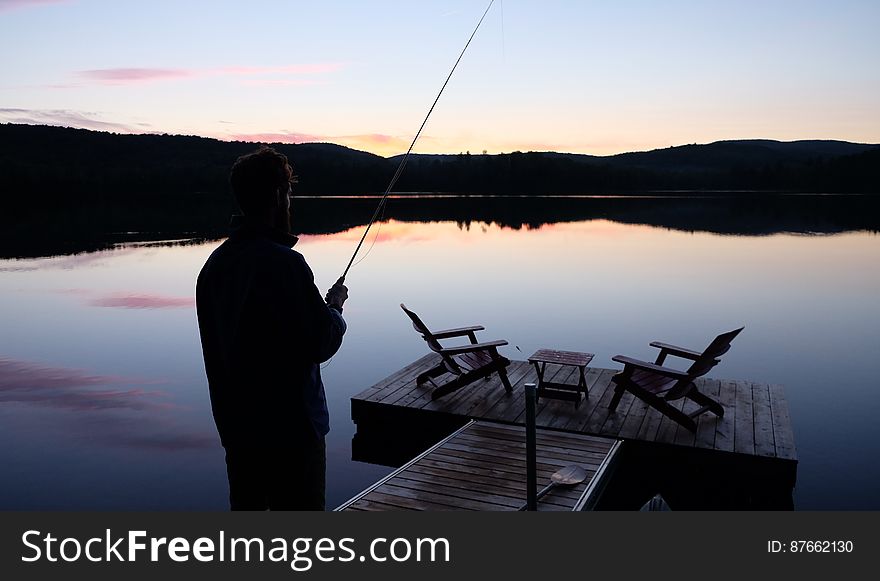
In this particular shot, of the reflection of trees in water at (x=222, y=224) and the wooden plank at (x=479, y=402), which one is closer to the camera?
the wooden plank at (x=479, y=402)

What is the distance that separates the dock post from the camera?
14.5 ft

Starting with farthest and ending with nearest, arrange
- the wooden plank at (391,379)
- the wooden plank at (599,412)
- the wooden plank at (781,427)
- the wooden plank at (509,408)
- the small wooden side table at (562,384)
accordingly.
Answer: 1. the wooden plank at (391,379)
2. the small wooden side table at (562,384)
3. the wooden plank at (509,408)
4. the wooden plank at (599,412)
5. the wooden plank at (781,427)

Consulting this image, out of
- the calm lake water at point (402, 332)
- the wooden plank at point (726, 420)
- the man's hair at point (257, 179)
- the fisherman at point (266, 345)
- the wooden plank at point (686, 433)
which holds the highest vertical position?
the man's hair at point (257, 179)

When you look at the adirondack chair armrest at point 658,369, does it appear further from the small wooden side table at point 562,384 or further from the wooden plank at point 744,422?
the wooden plank at point 744,422

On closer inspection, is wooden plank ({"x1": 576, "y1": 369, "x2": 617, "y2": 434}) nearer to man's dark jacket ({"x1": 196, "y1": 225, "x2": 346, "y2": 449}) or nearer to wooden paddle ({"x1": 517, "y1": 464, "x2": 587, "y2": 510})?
wooden paddle ({"x1": 517, "y1": 464, "x2": 587, "y2": 510})

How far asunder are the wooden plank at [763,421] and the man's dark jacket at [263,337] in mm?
5188

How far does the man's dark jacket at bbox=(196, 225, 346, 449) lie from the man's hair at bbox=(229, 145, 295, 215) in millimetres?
102

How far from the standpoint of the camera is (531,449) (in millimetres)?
4715

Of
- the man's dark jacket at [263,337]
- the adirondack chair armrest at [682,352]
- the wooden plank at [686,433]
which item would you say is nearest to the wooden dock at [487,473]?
the wooden plank at [686,433]

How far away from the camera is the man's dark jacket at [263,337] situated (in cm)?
254

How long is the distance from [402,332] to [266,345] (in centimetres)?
1275

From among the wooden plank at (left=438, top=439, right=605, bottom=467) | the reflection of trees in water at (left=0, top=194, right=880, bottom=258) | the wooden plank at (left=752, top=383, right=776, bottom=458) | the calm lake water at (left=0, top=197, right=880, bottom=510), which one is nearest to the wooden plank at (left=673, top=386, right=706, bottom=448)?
the wooden plank at (left=752, top=383, right=776, bottom=458)

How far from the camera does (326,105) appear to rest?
105625 mm

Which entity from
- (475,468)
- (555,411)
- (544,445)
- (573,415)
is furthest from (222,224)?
(475,468)
